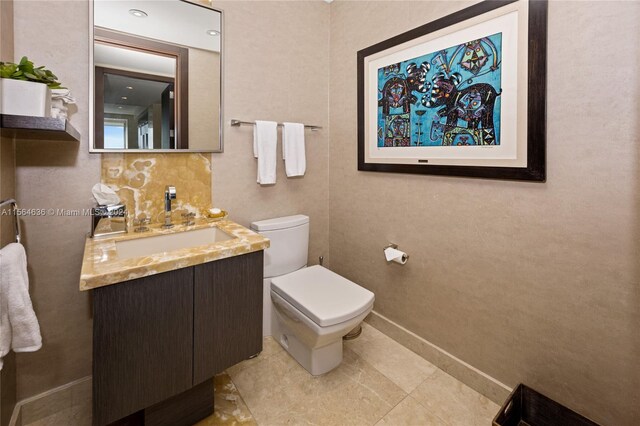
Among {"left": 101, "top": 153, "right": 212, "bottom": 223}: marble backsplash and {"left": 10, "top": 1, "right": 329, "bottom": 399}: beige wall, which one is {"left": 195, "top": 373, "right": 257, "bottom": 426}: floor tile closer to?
{"left": 10, "top": 1, "right": 329, "bottom": 399}: beige wall

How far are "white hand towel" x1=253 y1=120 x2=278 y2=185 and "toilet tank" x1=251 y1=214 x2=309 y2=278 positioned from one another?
0.90 feet

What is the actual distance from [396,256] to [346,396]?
808 mm

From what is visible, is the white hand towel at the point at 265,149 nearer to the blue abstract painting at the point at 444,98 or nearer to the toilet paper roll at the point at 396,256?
the blue abstract painting at the point at 444,98

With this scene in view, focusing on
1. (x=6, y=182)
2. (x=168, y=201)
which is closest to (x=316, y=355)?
(x=168, y=201)

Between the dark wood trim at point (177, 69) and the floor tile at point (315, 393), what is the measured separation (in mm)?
1351

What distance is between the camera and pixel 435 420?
4.95 feet

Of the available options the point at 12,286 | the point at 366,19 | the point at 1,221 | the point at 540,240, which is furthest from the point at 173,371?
the point at 366,19

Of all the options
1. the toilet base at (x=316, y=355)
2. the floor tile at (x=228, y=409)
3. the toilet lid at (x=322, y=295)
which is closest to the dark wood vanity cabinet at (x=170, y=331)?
the floor tile at (x=228, y=409)

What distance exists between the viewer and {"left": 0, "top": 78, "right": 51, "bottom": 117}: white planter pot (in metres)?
1.04

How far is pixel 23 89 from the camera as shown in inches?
42.1

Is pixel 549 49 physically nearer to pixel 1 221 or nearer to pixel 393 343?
pixel 393 343

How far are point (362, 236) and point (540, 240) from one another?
3.57 feet

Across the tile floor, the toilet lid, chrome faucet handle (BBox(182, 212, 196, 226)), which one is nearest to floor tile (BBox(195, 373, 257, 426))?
the tile floor

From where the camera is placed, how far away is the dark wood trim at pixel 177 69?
153cm
